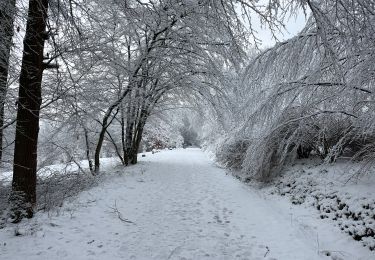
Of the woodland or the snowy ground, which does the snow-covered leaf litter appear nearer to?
the snowy ground

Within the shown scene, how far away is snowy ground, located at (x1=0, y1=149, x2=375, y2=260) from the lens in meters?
5.05

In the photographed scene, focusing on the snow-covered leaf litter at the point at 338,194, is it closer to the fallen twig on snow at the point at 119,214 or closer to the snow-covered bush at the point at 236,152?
the snow-covered bush at the point at 236,152

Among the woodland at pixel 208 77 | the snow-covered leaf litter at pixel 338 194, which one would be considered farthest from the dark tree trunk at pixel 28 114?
the snow-covered leaf litter at pixel 338 194

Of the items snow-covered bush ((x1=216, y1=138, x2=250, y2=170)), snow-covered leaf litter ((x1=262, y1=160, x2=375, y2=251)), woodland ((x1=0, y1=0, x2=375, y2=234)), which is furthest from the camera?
snow-covered bush ((x1=216, y1=138, x2=250, y2=170))

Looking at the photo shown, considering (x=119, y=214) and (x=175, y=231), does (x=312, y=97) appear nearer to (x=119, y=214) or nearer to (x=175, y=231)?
(x=175, y=231)

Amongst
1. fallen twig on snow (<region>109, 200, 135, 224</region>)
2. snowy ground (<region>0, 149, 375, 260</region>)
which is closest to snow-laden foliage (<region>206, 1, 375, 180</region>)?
snowy ground (<region>0, 149, 375, 260</region>)

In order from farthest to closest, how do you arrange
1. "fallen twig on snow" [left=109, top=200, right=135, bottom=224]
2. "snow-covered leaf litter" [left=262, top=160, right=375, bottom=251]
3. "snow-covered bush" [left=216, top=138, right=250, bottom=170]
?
"snow-covered bush" [left=216, top=138, right=250, bottom=170] → "fallen twig on snow" [left=109, top=200, right=135, bottom=224] → "snow-covered leaf litter" [left=262, top=160, right=375, bottom=251]

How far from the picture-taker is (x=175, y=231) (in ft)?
20.6

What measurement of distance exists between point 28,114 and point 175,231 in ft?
11.3

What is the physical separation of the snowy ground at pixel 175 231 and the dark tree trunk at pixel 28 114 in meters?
0.49

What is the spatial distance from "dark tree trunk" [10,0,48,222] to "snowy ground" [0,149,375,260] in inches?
19.4

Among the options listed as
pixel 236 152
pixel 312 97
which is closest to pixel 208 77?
pixel 236 152

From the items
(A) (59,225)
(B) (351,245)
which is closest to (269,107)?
(B) (351,245)

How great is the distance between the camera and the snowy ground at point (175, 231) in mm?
5055
